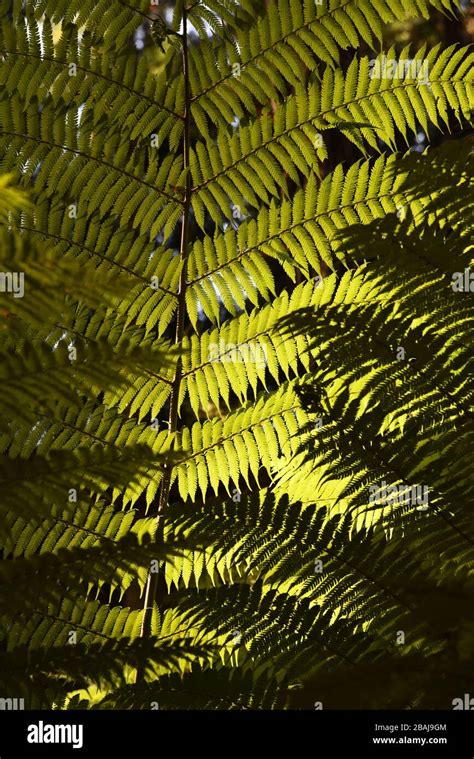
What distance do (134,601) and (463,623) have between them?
2.24 meters

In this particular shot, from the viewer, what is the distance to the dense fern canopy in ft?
2.19

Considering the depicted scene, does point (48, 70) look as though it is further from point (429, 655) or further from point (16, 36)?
point (429, 655)

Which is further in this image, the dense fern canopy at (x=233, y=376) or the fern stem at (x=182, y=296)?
the fern stem at (x=182, y=296)

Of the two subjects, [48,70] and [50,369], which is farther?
[48,70]

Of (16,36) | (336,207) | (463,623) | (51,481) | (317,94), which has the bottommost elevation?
(463,623)

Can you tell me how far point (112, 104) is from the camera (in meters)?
1.41

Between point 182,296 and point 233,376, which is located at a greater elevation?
point 182,296

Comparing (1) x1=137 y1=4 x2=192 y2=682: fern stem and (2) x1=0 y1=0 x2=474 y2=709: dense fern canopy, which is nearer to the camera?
(2) x1=0 y1=0 x2=474 y2=709: dense fern canopy

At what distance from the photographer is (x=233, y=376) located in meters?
1.32

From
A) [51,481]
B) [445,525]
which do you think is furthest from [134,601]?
[51,481]

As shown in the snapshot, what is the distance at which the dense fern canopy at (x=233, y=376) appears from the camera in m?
0.67
